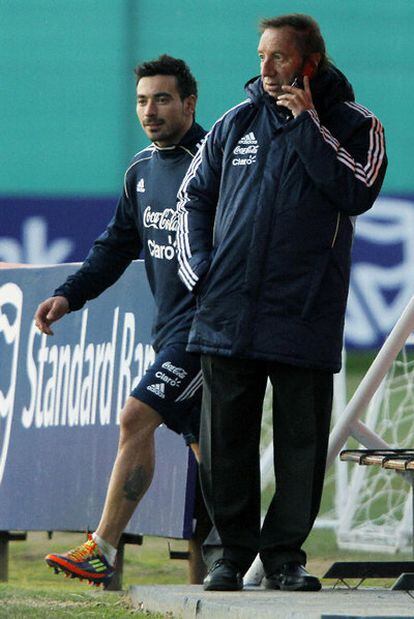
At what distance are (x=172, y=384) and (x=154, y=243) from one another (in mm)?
554

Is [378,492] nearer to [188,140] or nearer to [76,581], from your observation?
[76,581]

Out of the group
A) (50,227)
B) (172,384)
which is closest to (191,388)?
(172,384)

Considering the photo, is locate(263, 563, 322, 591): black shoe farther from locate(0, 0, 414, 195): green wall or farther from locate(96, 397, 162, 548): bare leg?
locate(0, 0, 414, 195): green wall

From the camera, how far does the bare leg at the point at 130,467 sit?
6441 millimetres

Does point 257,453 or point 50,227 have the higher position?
point 257,453

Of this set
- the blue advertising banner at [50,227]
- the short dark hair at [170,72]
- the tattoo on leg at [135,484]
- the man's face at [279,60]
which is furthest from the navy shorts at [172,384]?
the blue advertising banner at [50,227]

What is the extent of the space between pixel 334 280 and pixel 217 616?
3.61 ft

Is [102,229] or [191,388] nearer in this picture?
[191,388]

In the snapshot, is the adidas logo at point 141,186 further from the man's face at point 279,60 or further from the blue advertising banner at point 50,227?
the blue advertising banner at point 50,227

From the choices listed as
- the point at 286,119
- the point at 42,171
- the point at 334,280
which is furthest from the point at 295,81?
the point at 42,171

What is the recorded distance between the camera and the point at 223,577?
231 inches

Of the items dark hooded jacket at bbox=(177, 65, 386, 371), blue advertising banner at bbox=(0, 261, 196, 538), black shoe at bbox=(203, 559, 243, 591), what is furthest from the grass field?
dark hooded jacket at bbox=(177, 65, 386, 371)

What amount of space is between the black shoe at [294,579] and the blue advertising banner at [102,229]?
11.0 meters

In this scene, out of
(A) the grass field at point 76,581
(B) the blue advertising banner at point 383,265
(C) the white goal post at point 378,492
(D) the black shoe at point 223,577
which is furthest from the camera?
(B) the blue advertising banner at point 383,265
